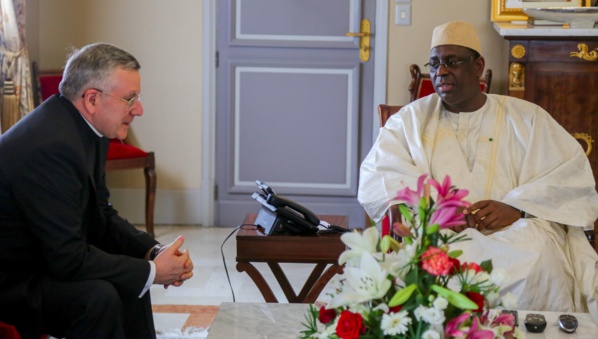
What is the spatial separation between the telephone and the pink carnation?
5.58ft

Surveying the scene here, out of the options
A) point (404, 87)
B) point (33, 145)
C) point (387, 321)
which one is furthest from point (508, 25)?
point (387, 321)

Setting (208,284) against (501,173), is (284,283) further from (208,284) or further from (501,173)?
(208,284)

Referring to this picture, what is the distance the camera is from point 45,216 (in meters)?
2.65

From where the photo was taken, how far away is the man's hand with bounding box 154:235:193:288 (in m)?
2.90

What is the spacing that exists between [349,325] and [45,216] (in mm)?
1235

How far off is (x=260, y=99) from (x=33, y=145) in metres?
3.33

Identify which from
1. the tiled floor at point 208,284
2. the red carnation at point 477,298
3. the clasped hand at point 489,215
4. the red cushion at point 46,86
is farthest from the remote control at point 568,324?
the red cushion at point 46,86

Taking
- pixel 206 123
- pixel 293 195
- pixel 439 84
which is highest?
pixel 439 84

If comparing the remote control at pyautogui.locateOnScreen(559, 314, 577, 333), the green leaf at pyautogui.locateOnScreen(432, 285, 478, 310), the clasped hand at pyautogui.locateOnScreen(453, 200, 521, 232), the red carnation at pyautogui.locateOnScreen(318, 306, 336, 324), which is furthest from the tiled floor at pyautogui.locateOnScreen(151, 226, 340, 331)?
the green leaf at pyautogui.locateOnScreen(432, 285, 478, 310)

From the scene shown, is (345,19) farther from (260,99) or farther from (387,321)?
(387,321)

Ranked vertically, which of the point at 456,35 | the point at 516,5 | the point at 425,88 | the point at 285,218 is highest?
the point at 516,5

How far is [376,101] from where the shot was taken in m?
5.87

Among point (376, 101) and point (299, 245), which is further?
point (376, 101)

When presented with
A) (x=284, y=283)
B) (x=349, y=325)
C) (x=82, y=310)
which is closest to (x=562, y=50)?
(x=284, y=283)
